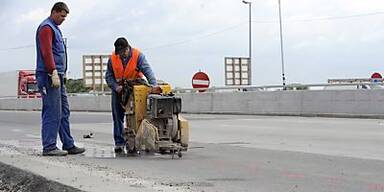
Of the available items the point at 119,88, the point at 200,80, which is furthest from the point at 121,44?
the point at 200,80

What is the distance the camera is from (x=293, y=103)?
25.0 meters

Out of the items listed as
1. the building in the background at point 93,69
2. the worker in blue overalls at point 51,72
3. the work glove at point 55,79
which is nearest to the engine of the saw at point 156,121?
the worker in blue overalls at point 51,72

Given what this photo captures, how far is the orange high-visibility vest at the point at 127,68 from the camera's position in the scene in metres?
10.1

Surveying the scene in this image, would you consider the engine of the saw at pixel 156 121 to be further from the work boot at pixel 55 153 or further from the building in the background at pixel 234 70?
the building in the background at pixel 234 70

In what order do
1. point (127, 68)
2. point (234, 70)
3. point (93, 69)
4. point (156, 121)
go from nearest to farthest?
point (156, 121) < point (127, 68) < point (234, 70) < point (93, 69)

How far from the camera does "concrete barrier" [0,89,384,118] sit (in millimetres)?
22259

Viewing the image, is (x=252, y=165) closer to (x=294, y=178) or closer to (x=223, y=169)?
(x=223, y=169)

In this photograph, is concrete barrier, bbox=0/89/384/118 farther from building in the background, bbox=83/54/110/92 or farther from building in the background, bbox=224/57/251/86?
building in the background, bbox=83/54/110/92

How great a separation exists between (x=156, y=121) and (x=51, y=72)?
1645mm

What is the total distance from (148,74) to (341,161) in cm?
304

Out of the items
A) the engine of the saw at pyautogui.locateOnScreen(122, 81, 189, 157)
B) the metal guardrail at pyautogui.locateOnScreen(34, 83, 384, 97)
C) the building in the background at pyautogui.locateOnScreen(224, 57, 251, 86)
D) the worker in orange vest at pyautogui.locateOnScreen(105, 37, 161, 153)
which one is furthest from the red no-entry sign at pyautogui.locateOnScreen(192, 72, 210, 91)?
the engine of the saw at pyautogui.locateOnScreen(122, 81, 189, 157)

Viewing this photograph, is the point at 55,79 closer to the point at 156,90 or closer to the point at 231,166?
the point at 156,90

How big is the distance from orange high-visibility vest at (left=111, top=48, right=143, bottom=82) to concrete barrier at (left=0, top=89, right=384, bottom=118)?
13.1 metres

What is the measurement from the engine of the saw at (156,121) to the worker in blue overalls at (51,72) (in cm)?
104
